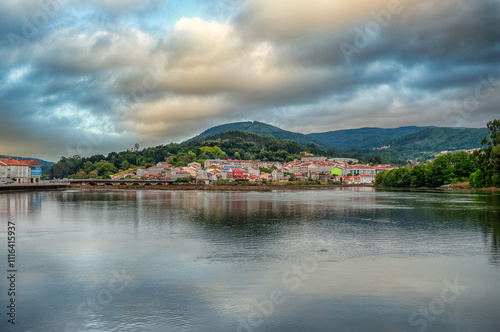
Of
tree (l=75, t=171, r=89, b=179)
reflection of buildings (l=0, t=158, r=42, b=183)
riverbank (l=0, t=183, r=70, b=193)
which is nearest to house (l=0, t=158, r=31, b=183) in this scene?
reflection of buildings (l=0, t=158, r=42, b=183)

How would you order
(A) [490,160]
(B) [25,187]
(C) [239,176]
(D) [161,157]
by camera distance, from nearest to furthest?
(A) [490,160], (B) [25,187], (C) [239,176], (D) [161,157]

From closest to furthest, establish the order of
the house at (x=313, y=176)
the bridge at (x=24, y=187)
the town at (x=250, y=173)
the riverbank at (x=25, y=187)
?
the riverbank at (x=25, y=187) < the bridge at (x=24, y=187) < the town at (x=250, y=173) < the house at (x=313, y=176)

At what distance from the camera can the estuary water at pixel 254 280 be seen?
8.38 meters

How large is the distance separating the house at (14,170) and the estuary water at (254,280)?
7238 cm

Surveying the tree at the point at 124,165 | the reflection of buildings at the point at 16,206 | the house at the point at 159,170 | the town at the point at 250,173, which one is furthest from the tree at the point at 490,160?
the tree at the point at 124,165

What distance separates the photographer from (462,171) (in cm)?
8169

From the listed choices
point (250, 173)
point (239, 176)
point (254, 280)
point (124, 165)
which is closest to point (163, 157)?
point (124, 165)

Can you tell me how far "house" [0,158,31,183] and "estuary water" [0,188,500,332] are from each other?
72.4m

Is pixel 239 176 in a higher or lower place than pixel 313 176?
higher

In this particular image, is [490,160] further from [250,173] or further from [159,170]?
[159,170]

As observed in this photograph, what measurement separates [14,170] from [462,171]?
91.3 meters

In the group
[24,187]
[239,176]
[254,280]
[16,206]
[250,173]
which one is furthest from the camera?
[250,173]

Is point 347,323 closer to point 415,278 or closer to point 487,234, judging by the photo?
point 415,278

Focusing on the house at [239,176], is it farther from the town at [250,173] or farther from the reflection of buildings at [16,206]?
the reflection of buildings at [16,206]
